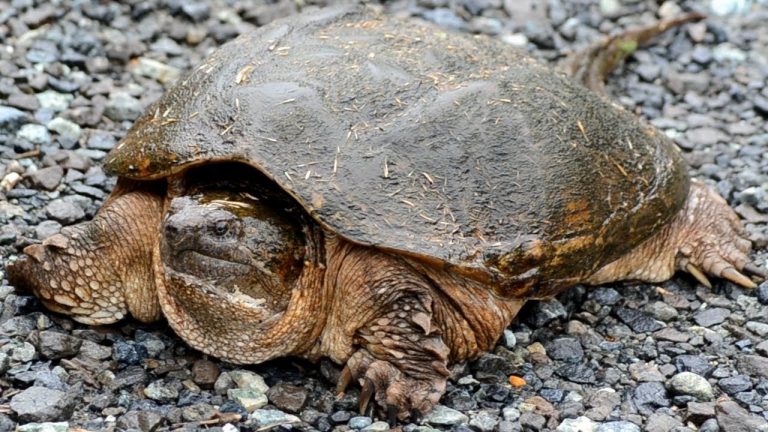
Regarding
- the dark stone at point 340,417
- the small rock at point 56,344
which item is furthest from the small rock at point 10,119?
the dark stone at point 340,417

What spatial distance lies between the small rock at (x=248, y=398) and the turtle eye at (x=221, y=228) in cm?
62

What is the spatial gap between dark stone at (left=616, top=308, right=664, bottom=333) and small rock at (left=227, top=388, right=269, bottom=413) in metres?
1.72

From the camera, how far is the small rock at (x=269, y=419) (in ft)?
12.3

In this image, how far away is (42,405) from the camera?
3.66m

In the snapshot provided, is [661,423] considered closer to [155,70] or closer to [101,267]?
[101,267]

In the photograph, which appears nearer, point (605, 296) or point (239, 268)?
point (239, 268)

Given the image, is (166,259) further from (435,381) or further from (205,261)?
(435,381)

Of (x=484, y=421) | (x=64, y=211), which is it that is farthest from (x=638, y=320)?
(x=64, y=211)

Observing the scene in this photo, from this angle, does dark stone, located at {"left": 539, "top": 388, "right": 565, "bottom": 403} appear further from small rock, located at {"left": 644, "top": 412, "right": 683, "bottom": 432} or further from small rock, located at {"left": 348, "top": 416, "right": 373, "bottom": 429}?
small rock, located at {"left": 348, "top": 416, "right": 373, "bottom": 429}

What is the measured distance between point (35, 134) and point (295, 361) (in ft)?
7.13

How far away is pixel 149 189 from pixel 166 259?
1.79 ft

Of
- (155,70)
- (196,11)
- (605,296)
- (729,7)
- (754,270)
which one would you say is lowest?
(605,296)

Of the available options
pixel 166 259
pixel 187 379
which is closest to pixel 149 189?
pixel 166 259

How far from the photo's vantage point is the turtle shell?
154 inches
